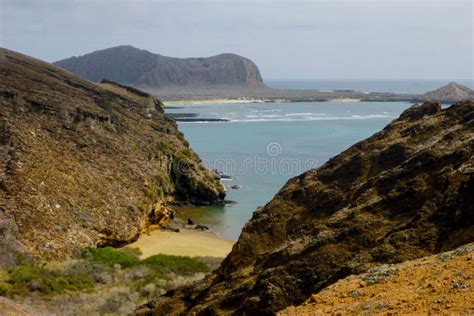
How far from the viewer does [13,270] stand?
1873 cm

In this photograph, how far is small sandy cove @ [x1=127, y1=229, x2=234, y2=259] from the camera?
2719 cm

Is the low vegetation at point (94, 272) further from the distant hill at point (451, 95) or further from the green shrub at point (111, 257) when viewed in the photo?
the distant hill at point (451, 95)

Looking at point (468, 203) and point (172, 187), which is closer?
point (468, 203)

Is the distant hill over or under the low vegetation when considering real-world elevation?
over

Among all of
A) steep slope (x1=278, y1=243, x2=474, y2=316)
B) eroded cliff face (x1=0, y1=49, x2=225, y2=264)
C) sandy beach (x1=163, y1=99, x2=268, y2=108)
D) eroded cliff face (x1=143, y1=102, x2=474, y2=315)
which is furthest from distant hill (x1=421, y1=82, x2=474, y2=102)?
steep slope (x1=278, y1=243, x2=474, y2=316)

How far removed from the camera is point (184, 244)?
2909 centimetres

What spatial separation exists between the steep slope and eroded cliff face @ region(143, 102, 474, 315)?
719mm

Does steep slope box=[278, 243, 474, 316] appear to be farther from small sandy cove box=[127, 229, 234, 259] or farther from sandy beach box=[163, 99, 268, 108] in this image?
sandy beach box=[163, 99, 268, 108]

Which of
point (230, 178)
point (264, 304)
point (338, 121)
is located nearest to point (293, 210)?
point (264, 304)

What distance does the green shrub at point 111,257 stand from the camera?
22.6 m

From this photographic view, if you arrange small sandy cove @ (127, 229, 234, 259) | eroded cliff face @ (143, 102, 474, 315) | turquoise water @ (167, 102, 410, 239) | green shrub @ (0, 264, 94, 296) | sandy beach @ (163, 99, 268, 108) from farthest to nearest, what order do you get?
sandy beach @ (163, 99, 268, 108), turquoise water @ (167, 102, 410, 239), small sandy cove @ (127, 229, 234, 259), green shrub @ (0, 264, 94, 296), eroded cliff face @ (143, 102, 474, 315)

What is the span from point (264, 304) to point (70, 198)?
67.0 feet

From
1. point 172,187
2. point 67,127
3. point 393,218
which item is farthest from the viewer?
point 172,187

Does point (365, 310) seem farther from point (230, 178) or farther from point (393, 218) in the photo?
point (230, 178)
